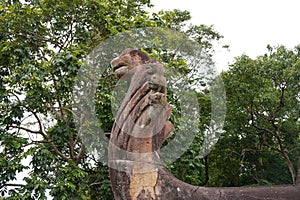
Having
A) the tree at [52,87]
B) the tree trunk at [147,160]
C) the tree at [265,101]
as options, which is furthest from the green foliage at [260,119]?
the tree trunk at [147,160]

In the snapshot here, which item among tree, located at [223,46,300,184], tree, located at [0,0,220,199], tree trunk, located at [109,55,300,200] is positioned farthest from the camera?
tree, located at [223,46,300,184]

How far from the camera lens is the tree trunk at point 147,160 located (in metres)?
3.61

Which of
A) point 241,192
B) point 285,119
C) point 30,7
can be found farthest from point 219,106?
point 241,192

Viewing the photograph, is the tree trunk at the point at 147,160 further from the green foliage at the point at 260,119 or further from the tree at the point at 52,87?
the green foliage at the point at 260,119

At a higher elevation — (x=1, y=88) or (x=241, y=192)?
(x=1, y=88)

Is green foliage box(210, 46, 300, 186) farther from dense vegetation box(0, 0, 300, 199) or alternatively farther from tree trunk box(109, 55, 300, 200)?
tree trunk box(109, 55, 300, 200)

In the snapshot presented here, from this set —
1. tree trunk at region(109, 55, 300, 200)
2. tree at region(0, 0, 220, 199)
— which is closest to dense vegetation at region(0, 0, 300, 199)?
tree at region(0, 0, 220, 199)

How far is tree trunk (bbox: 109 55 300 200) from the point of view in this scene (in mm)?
3611

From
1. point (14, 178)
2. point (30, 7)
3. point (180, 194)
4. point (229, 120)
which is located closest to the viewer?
point (180, 194)

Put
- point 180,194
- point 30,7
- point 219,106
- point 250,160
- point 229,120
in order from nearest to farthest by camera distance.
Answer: point 180,194 → point 30,7 → point 219,106 → point 229,120 → point 250,160

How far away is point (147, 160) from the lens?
12.2ft

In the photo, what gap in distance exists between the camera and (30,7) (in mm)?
8086

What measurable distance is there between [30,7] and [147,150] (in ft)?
18.2

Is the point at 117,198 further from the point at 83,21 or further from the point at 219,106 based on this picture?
the point at 219,106
